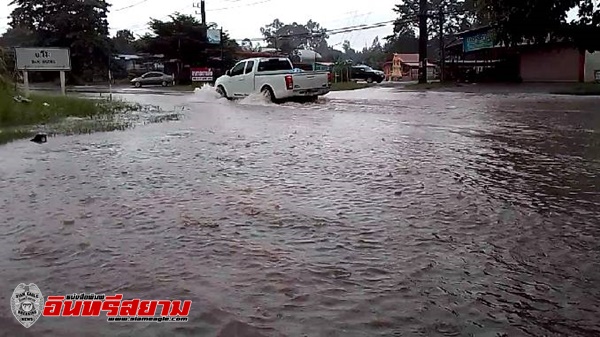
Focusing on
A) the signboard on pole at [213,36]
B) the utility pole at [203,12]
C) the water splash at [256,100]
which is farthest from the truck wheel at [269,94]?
the utility pole at [203,12]

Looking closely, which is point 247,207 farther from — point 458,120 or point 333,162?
point 458,120

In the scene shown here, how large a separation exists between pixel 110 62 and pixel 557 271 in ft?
204

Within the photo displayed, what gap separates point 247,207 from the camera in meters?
5.36

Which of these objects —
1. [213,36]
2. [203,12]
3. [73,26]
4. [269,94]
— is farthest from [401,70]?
[269,94]

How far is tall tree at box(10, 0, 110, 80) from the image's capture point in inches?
2293

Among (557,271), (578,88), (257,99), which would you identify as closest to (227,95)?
(257,99)

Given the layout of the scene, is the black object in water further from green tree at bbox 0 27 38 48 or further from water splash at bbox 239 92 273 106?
green tree at bbox 0 27 38 48

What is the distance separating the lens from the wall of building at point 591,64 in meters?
36.7

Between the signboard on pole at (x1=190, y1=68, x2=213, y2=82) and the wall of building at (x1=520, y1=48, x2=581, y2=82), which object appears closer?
the wall of building at (x1=520, y1=48, x2=581, y2=82)

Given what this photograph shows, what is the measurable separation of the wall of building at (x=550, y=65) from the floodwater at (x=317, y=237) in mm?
31686

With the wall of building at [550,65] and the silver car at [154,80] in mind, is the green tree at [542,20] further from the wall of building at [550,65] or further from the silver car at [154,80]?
the silver car at [154,80]

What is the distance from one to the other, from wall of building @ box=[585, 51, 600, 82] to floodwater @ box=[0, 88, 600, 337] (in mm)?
31427

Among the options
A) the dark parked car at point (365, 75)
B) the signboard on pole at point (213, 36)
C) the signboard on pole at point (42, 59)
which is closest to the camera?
the signboard on pole at point (42, 59)

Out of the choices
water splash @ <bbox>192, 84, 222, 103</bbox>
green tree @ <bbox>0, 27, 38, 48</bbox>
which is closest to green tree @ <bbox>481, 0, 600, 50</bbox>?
water splash @ <bbox>192, 84, 222, 103</bbox>
